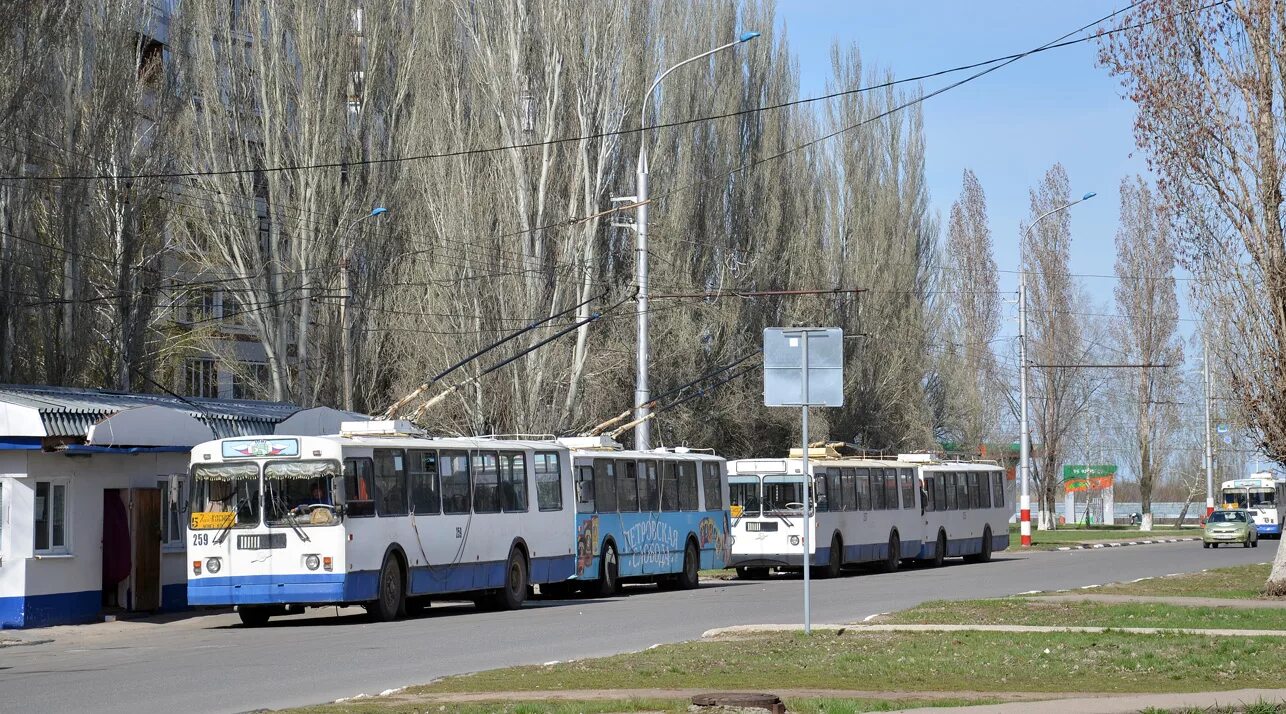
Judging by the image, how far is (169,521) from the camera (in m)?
24.0

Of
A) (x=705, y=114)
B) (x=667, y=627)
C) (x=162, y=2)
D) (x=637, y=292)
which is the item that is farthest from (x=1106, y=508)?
(x=667, y=627)

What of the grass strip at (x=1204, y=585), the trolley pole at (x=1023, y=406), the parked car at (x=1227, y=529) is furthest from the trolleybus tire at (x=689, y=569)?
the parked car at (x=1227, y=529)

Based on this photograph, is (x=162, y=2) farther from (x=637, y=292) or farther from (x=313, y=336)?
(x=637, y=292)

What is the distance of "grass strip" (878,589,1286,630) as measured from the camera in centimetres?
1814

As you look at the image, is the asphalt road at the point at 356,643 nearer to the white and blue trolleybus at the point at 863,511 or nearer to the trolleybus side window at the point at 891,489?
the white and blue trolleybus at the point at 863,511

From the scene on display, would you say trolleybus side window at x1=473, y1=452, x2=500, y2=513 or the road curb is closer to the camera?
trolleybus side window at x1=473, y1=452, x2=500, y2=513

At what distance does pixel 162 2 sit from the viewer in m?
49.8

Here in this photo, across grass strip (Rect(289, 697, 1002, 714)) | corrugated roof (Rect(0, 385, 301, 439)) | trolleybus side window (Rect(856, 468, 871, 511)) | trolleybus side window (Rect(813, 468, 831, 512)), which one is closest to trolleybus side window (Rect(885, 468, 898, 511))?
trolleybus side window (Rect(856, 468, 871, 511))

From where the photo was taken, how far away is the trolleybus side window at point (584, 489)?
88.9 ft

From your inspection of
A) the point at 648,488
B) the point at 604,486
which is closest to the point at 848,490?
the point at 648,488

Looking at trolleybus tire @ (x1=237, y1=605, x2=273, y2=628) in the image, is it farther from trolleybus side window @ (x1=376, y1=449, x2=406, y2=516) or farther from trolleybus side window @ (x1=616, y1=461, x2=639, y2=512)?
trolleybus side window @ (x1=616, y1=461, x2=639, y2=512)

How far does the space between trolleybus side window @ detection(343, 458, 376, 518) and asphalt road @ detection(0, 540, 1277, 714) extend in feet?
4.54

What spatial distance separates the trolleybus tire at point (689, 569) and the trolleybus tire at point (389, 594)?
882cm

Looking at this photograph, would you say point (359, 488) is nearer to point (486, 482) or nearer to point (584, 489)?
point (486, 482)
